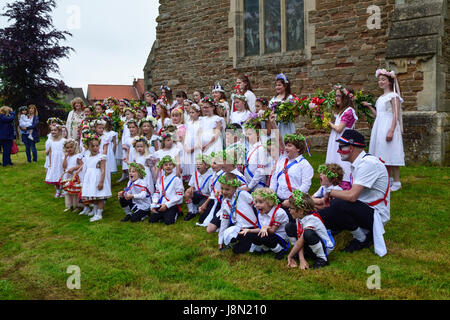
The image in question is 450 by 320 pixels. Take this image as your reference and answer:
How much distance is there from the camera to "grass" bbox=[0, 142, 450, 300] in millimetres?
3834

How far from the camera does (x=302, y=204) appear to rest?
4.28 meters

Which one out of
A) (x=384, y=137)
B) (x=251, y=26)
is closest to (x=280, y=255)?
(x=384, y=137)

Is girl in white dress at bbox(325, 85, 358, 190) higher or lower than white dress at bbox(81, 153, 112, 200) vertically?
higher

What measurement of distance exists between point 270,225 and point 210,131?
11.1 feet

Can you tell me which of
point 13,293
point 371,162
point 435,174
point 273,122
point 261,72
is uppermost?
point 261,72

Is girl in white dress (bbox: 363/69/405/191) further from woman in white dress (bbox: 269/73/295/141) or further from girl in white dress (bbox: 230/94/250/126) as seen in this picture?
girl in white dress (bbox: 230/94/250/126)

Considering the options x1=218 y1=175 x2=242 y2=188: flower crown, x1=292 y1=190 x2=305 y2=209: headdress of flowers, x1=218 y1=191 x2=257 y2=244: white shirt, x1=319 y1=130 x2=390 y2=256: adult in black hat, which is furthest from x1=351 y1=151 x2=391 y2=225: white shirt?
x1=218 y1=175 x2=242 y2=188: flower crown

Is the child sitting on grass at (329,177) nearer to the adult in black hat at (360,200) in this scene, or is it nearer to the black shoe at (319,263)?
the adult in black hat at (360,200)

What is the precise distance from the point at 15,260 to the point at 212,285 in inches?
113

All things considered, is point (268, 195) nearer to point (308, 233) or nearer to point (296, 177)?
point (308, 233)

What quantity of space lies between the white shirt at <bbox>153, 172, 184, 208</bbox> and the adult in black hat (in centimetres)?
273

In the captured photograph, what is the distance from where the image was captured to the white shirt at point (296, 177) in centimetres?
523

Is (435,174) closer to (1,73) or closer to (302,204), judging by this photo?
(302,204)
